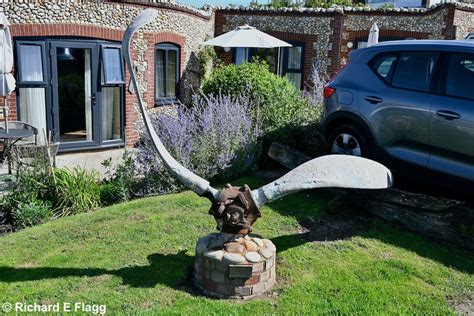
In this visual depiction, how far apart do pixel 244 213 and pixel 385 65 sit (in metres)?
3.13

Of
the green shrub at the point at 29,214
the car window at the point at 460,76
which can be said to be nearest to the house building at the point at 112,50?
the green shrub at the point at 29,214

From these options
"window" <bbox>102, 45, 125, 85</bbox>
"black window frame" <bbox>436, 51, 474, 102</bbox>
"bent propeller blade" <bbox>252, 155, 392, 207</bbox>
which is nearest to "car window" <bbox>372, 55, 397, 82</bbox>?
"black window frame" <bbox>436, 51, 474, 102</bbox>

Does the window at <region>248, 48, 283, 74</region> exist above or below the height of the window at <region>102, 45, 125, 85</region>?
above

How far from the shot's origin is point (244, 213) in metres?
4.11

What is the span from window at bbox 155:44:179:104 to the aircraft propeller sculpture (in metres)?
7.94

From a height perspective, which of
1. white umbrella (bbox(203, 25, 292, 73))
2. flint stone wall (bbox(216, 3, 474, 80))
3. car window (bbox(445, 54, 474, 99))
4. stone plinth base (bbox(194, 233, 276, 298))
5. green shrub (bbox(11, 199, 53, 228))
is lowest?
green shrub (bbox(11, 199, 53, 228))

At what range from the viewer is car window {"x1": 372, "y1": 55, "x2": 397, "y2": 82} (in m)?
5.98

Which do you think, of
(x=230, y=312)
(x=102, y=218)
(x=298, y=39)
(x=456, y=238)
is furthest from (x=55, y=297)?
(x=298, y=39)

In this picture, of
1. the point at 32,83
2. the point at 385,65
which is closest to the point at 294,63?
the point at 32,83

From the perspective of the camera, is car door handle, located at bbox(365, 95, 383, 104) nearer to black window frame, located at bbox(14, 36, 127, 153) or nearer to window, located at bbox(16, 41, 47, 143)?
window, located at bbox(16, 41, 47, 143)

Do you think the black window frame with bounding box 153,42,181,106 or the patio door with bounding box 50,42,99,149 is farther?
the black window frame with bounding box 153,42,181,106

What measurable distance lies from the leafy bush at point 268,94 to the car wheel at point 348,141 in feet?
4.47

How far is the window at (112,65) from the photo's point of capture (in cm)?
1011

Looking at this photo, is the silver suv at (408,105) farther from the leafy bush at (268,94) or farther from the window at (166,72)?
the window at (166,72)
